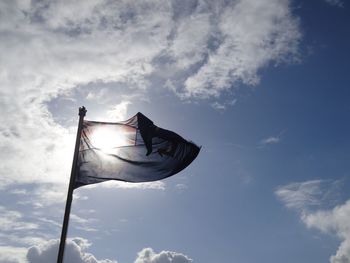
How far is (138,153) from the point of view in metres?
21.0

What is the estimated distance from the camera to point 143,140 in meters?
21.0

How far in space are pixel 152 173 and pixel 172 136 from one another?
2.14m

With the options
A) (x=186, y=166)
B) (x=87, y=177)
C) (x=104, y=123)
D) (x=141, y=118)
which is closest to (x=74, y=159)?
(x=87, y=177)

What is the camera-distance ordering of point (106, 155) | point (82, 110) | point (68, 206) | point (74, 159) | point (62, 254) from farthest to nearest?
1. point (106, 155)
2. point (82, 110)
3. point (74, 159)
4. point (68, 206)
5. point (62, 254)

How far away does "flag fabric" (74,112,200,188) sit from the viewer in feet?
66.3

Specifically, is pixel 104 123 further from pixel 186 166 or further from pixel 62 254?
pixel 62 254

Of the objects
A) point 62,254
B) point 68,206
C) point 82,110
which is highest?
point 82,110

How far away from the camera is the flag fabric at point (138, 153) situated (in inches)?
795

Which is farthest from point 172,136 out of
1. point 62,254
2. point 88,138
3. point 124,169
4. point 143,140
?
point 62,254

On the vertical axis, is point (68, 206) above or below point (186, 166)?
below

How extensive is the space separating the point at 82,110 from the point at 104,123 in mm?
1715

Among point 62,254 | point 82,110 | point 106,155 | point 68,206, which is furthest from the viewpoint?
point 106,155

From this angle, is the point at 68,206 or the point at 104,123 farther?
the point at 104,123

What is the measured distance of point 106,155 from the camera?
20438mm
